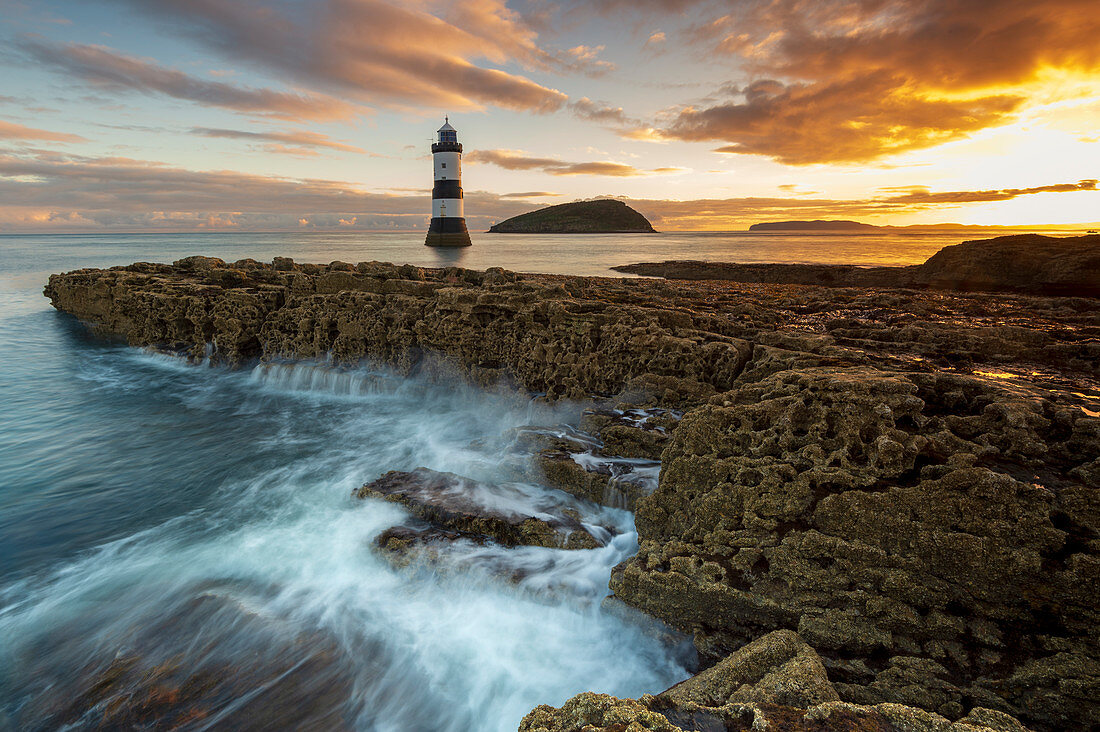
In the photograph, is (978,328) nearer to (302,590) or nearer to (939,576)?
(939,576)

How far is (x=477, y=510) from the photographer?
6367 mm

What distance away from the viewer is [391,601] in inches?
218

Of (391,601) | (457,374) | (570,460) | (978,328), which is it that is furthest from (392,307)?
(978,328)

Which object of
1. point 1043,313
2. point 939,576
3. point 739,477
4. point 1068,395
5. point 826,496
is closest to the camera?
point 939,576

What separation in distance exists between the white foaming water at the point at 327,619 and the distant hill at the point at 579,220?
158088 mm

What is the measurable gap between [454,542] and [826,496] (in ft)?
13.9

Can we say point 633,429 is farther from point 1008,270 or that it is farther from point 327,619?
point 1008,270

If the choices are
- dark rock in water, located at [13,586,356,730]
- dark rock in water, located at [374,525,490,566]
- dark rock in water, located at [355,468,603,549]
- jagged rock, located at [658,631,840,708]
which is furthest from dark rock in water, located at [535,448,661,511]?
dark rock in water, located at [13,586,356,730]

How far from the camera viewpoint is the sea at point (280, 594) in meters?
4.49

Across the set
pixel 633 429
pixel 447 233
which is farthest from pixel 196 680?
pixel 447 233

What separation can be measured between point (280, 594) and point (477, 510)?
260cm

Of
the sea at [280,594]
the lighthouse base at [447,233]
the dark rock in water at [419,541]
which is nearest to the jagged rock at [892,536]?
the sea at [280,594]

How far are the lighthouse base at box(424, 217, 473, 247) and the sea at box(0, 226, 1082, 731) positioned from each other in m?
47.9

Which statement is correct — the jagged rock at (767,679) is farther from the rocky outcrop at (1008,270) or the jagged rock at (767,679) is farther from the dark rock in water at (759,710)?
the rocky outcrop at (1008,270)
